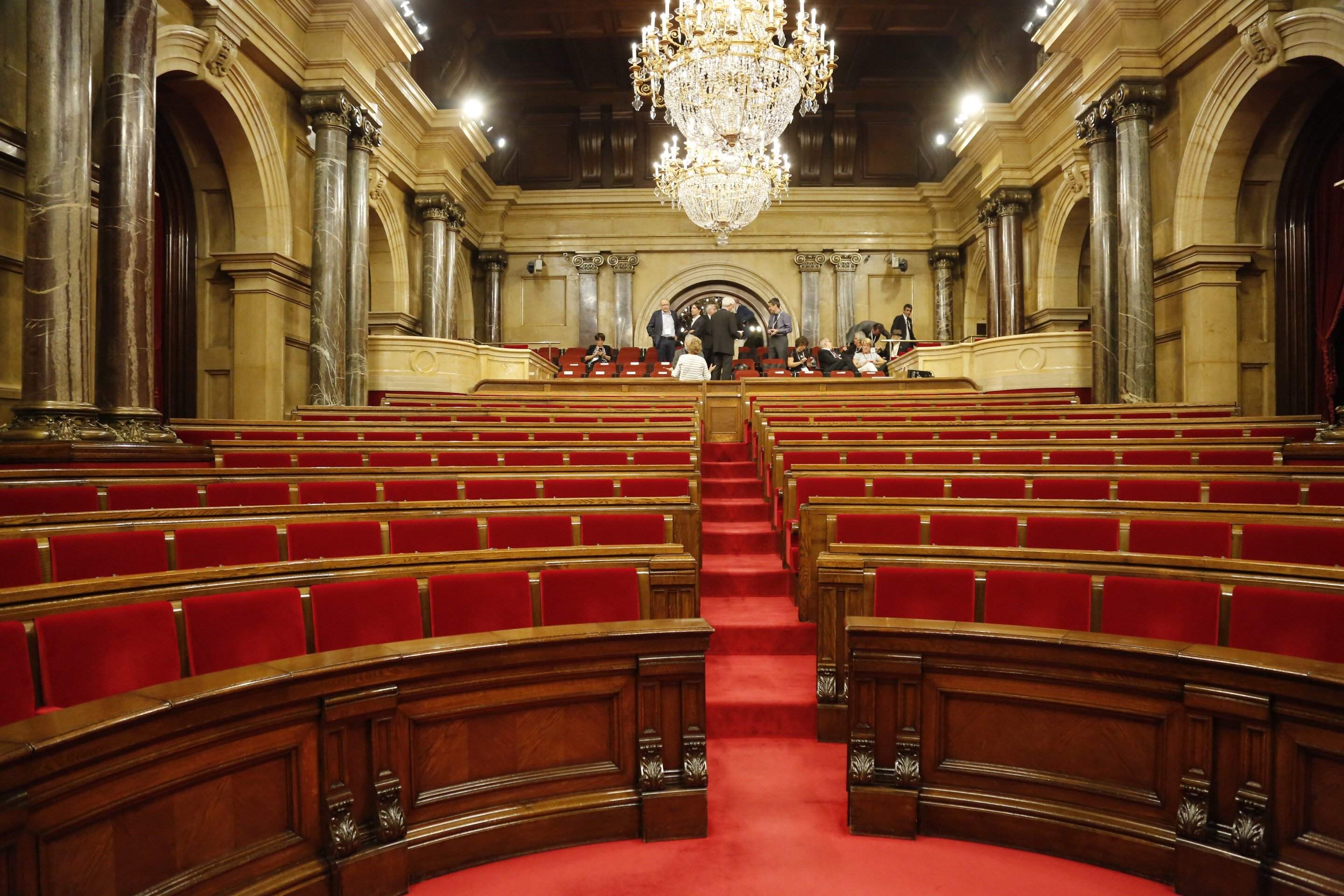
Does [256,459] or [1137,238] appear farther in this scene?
[1137,238]

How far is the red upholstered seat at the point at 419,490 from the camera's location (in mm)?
3561

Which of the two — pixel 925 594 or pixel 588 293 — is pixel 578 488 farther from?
pixel 588 293

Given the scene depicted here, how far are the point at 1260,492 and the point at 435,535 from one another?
3.03m

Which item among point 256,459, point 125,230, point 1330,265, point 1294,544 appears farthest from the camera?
point 1330,265

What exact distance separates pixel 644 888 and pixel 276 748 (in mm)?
783

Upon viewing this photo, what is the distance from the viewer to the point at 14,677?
1.57m

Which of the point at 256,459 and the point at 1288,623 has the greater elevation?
the point at 256,459

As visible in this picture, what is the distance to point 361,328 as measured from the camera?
8266 mm

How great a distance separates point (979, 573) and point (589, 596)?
1.06 m

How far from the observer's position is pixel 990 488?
3566 millimetres

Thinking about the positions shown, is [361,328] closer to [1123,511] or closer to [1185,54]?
[1123,511]

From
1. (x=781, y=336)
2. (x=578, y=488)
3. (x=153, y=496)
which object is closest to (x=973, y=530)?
(x=578, y=488)

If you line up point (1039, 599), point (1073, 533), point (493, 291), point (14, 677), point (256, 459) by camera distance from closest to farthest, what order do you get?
point (14, 677) < point (1039, 599) < point (1073, 533) < point (256, 459) < point (493, 291)

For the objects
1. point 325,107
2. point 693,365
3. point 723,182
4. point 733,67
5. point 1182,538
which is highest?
point 733,67
